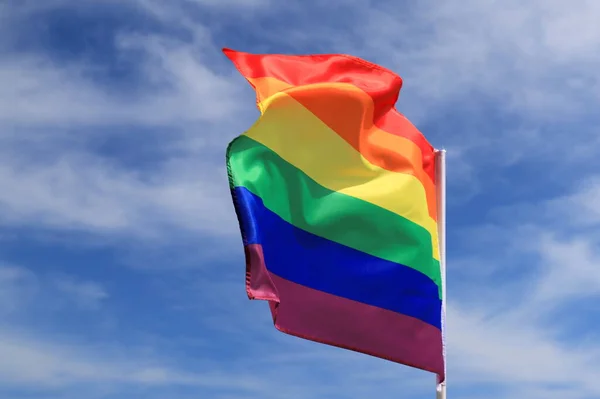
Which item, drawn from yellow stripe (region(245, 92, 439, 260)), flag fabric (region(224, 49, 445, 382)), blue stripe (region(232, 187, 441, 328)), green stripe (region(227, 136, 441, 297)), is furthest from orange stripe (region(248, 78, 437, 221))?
blue stripe (region(232, 187, 441, 328))

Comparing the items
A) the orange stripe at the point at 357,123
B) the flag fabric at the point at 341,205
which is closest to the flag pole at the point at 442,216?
the flag fabric at the point at 341,205

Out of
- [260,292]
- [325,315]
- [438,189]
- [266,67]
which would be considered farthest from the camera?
[438,189]

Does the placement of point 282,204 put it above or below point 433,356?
above

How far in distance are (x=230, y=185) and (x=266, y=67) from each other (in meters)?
2.82

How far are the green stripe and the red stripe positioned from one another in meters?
1.52

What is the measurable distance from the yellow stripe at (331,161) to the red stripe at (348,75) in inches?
26.2

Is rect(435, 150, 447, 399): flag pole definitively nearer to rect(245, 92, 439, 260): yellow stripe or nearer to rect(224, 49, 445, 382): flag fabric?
rect(224, 49, 445, 382): flag fabric

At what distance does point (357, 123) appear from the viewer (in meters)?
14.9

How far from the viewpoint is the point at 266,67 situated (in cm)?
1440

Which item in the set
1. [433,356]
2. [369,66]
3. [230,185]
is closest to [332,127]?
[369,66]

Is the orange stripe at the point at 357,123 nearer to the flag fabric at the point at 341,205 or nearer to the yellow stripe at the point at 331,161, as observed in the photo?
the flag fabric at the point at 341,205

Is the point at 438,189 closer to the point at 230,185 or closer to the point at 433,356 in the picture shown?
the point at 433,356

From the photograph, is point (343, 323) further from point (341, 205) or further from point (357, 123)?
point (357, 123)

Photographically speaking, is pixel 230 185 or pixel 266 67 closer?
pixel 230 185
